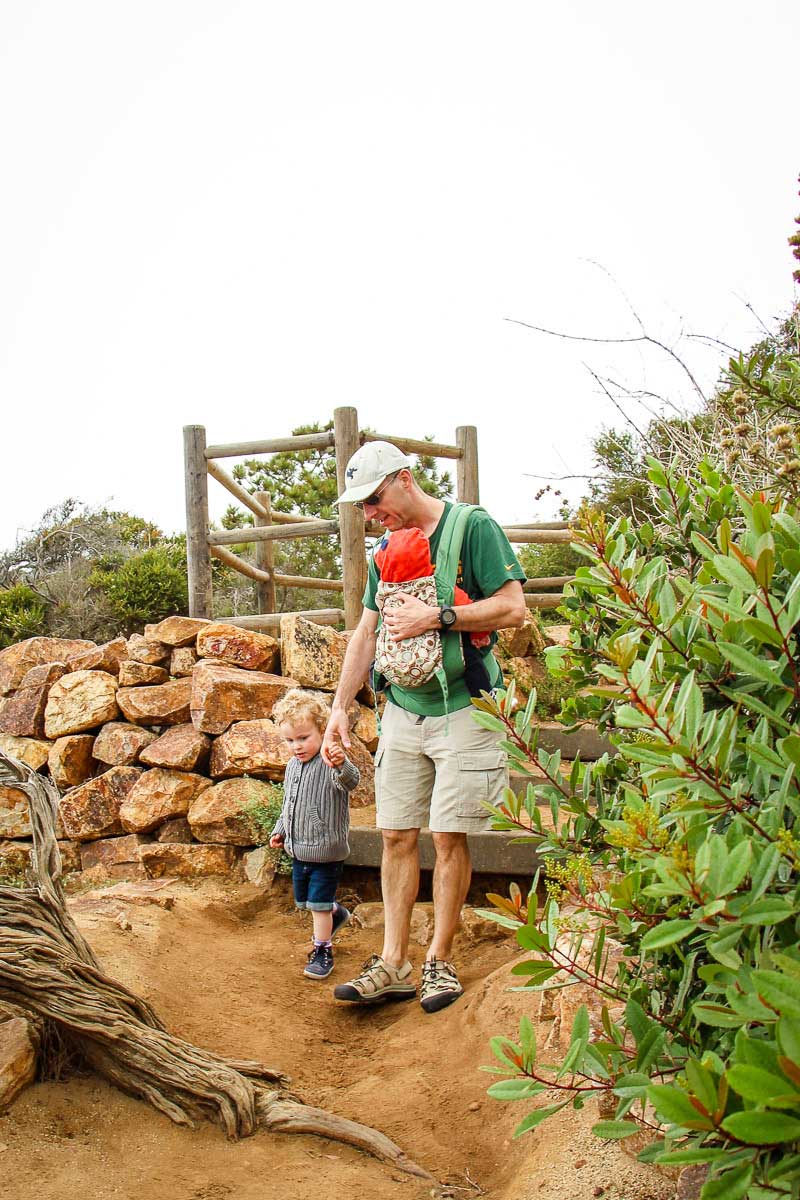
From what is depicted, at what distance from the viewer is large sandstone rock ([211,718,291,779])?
604 centimetres

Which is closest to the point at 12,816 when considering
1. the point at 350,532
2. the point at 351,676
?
the point at 350,532

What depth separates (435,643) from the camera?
12.3ft

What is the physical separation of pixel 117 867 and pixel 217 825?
2.36 ft

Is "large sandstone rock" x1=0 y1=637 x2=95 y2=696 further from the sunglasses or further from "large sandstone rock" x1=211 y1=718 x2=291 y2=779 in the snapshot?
the sunglasses

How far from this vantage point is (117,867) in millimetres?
6180

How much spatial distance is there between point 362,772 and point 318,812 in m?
1.61

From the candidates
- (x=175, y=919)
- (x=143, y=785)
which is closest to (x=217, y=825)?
(x=143, y=785)

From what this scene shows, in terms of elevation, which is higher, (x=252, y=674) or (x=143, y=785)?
(x=252, y=674)

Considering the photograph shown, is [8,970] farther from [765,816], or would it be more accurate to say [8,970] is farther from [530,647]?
[530,647]

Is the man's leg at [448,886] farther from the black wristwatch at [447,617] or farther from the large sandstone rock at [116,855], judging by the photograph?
the large sandstone rock at [116,855]

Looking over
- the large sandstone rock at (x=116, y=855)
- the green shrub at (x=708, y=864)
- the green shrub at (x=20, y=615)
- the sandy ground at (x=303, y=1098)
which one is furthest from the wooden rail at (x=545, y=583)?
the green shrub at (x=708, y=864)

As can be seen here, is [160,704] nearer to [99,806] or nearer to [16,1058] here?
[99,806]

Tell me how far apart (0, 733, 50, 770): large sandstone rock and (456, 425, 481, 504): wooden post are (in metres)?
3.60

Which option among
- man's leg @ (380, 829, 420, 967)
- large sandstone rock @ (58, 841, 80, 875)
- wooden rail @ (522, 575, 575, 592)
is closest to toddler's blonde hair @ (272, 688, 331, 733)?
man's leg @ (380, 829, 420, 967)
